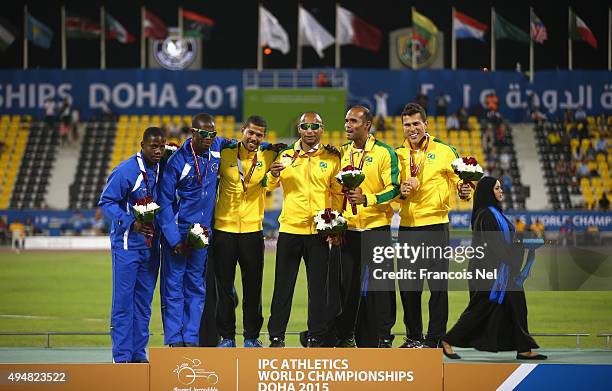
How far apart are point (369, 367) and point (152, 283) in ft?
7.59

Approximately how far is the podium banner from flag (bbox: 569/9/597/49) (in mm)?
29295

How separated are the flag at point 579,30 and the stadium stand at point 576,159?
3.16m

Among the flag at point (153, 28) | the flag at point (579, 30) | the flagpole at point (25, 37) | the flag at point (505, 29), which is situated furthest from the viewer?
the flag at point (153, 28)

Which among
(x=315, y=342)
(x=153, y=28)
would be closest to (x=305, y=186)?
(x=315, y=342)

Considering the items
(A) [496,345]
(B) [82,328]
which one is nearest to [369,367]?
(A) [496,345]

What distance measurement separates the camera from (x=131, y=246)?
30.1 feet

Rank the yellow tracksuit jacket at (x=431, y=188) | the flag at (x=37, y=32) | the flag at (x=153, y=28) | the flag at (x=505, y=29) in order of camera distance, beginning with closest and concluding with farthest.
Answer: the yellow tracksuit jacket at (x=431, y=188) → the flag at (x=505, y=29) → the flag at (x=153, y=28) → the flag at (x=37, y=32)

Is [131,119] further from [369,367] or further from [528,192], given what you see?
[369,367]

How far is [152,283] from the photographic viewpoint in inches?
371

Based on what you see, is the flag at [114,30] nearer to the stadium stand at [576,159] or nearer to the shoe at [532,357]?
the stadium stand at [576,159]

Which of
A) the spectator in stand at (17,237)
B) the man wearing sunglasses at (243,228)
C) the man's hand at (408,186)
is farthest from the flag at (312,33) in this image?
the man's hand at (408,186)

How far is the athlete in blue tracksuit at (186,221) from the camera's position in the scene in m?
9.26

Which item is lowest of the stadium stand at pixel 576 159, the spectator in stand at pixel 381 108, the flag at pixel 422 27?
the stadium stand at pixel 576 159

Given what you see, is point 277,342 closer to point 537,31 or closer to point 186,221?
point 186,221
